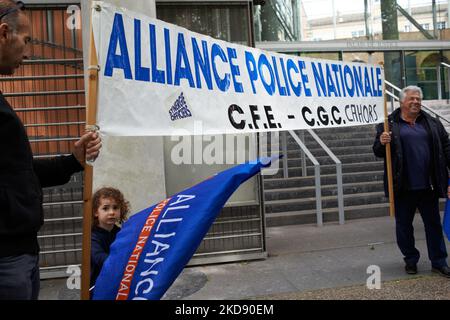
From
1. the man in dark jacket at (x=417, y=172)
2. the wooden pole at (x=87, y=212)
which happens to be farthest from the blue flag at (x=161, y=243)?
the man in dark jacket at (x=417, y=172)

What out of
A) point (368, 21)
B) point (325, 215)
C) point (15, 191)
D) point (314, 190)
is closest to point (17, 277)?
point (15, 191)

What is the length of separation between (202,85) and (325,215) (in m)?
4.74

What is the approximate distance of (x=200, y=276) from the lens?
4.90 meters

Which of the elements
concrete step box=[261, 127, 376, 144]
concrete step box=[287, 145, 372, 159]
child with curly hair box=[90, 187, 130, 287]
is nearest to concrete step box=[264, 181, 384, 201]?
concrete step box=[287, 145, 372, 159]

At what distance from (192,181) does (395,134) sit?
86.7 inches

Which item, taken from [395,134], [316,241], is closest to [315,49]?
[316,241]

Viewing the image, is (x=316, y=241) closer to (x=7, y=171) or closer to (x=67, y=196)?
(x=67, y=196)

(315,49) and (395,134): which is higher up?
(315,49)

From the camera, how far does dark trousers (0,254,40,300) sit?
170 cm

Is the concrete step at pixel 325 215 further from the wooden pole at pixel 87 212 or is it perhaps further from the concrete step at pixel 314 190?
the wooden pole at pixel 87 212

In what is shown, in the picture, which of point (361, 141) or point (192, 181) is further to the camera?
point (361, 141)

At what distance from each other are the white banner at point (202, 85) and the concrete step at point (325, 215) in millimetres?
2922

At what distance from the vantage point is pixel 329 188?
26.8 ft

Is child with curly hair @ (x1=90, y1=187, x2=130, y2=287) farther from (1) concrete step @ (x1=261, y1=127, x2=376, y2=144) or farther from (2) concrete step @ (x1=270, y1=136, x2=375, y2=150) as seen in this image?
(1) concrete step @ (x1=261, y1=127, x2=376, y2=144)
